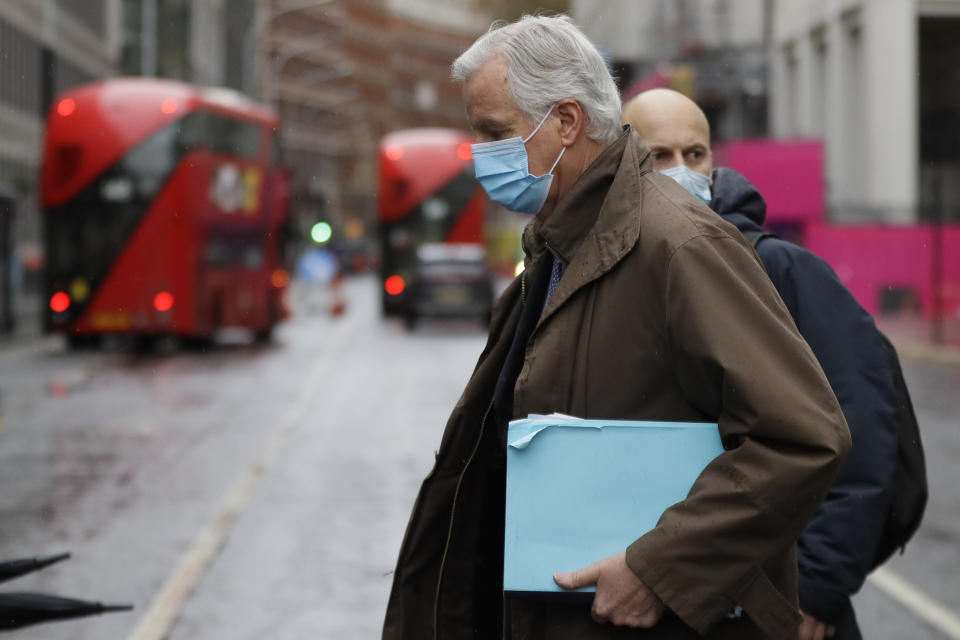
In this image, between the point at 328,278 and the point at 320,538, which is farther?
the point at 328,278

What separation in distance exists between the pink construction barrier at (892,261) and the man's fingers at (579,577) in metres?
29.2

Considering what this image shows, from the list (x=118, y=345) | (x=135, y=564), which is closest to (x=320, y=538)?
(x=135, y=564)

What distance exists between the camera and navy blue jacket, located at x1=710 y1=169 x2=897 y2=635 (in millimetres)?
3230

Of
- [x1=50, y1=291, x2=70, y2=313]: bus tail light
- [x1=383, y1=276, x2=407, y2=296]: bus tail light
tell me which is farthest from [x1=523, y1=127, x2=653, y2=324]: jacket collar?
[x1=383, y1=276, x2=407, y2=296]: bus tail light

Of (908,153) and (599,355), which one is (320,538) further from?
(908,153)

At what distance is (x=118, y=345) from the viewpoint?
2803cm

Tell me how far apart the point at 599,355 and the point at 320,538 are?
6.15 m

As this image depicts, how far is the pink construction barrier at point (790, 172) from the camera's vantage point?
3372 centimetres

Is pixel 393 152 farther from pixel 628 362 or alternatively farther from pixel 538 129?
pixel 628 362

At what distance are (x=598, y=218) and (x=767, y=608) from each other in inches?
26.1

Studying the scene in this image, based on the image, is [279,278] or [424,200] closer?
[279,278]

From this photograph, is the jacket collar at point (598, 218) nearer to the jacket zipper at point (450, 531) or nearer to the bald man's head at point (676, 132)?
the jacket zipper at point (450, 531)

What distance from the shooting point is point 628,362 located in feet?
7.97

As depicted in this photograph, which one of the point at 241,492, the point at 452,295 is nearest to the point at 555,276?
the point at 241,492
